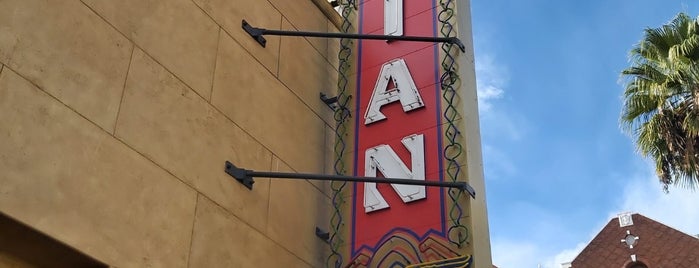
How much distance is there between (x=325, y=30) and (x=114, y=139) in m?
4.74

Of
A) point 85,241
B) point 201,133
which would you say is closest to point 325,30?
point 201,133

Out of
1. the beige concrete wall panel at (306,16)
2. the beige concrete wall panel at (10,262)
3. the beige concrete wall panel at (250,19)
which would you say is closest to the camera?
the beige concrete wall panel at (10,262)

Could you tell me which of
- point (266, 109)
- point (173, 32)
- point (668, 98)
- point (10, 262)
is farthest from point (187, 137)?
point (668, 98)

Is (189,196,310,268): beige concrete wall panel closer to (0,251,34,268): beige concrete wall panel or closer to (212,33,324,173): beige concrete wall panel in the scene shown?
(212,33,324,173): beige concrete wall panel

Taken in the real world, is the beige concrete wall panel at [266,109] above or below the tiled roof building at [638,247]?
below

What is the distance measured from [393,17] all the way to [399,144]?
6.47 ft

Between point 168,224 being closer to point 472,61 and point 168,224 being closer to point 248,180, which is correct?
point 248,180

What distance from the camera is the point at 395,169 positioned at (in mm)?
7844

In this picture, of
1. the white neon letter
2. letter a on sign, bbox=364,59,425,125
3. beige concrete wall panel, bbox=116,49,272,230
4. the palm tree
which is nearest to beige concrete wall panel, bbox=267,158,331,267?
beige concrete wall panel, bbox=116,49,272,230

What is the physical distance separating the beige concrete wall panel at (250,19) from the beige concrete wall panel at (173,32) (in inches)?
7.9

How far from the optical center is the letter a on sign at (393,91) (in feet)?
27.1

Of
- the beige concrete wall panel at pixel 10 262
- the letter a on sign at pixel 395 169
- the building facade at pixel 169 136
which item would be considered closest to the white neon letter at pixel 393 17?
the building facade at pixel 169 136

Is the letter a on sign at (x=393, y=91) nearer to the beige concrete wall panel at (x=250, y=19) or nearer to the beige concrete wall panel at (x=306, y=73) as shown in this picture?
the beige concrete wall panel at (x=306, y=73)

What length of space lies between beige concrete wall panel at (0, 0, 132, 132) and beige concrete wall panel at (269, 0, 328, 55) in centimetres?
323
